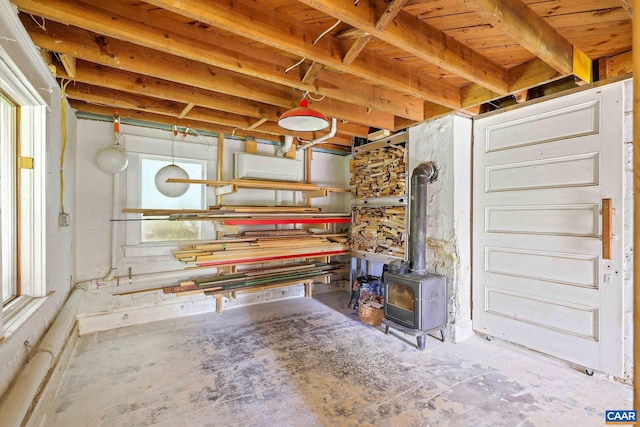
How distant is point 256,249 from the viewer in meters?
3.87

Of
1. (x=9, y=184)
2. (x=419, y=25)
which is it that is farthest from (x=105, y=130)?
(x=419, y=25)

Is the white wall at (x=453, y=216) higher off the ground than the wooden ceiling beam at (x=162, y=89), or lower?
lower

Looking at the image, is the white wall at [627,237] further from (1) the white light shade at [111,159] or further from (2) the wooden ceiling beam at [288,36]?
(1) the white light shade at [111,159]

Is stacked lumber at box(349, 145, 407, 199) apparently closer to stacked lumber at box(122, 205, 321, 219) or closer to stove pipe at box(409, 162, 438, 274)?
stove pipe at box(409, 162, 438, 274)

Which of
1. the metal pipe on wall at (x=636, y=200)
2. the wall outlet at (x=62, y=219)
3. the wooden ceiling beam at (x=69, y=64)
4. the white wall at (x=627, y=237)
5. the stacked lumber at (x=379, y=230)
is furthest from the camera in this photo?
the stacked lumber at (x=379, y=230)

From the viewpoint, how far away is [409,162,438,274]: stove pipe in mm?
3170

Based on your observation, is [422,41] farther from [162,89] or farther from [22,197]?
[22,197]

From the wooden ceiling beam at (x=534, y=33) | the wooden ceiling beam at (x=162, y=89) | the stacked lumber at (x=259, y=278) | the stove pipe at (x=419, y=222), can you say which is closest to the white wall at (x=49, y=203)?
the wooden ceiling beam at (x=162, y=89)

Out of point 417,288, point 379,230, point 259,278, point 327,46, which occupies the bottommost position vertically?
point 259,278

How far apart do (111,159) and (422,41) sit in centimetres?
314

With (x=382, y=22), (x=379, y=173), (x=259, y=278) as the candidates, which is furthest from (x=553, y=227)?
(x=259, y=278)

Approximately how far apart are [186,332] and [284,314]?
3.97 ft

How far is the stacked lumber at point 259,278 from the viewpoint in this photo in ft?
11.8

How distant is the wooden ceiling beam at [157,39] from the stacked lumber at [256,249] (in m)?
2.20
